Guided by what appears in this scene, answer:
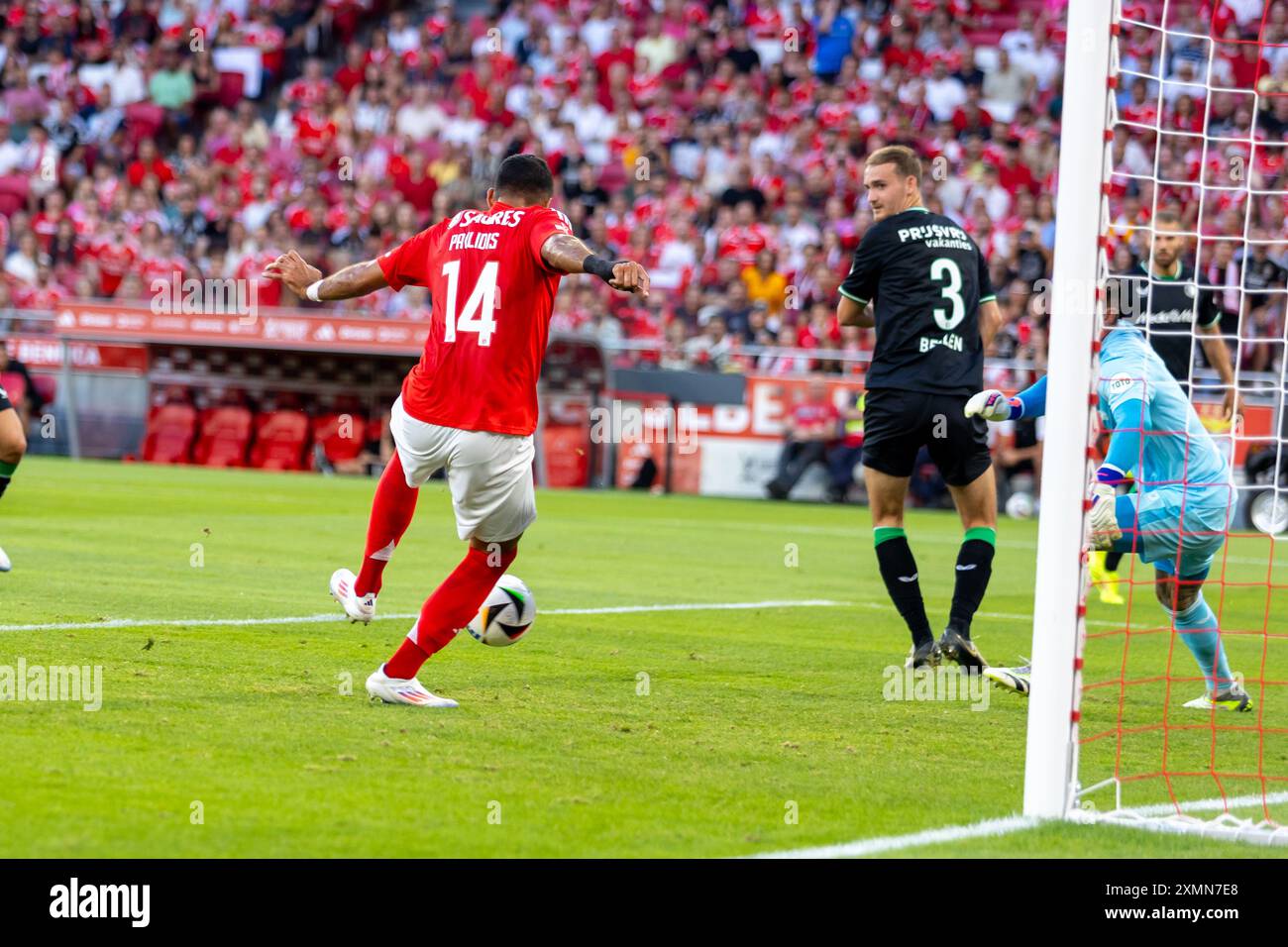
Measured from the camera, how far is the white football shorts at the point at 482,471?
6473mm

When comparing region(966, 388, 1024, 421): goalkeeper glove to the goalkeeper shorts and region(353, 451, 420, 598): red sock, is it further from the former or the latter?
region(353, 451, 420, 598): red sock

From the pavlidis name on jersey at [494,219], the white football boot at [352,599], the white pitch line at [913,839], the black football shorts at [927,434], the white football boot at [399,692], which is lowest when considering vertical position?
the white pitch line at [913,839]

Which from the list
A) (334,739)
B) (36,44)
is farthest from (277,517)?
(36,44)

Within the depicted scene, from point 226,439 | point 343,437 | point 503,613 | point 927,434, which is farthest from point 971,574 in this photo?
point 226,439

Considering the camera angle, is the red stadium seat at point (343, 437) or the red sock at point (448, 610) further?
the red stadium seat at point (343, 437)

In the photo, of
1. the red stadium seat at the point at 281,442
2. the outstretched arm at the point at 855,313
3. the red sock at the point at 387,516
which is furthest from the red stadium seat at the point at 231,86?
the red sock at the point at 387,516

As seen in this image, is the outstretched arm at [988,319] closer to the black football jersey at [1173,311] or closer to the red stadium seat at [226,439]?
the black football jersey at [1173,311]

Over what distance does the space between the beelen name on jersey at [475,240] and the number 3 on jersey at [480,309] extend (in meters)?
0.07

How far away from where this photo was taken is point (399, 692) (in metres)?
6.44

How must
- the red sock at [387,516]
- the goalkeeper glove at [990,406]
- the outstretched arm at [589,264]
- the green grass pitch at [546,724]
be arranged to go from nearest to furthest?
the green grass pitch at [546,724] < the outstretched arm at [589,264] < the goalkeeper glove at [990,406] < the red sock at [387,516]

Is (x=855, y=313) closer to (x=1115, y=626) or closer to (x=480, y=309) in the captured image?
(x=480, y=309)

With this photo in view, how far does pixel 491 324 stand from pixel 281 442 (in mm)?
19152
